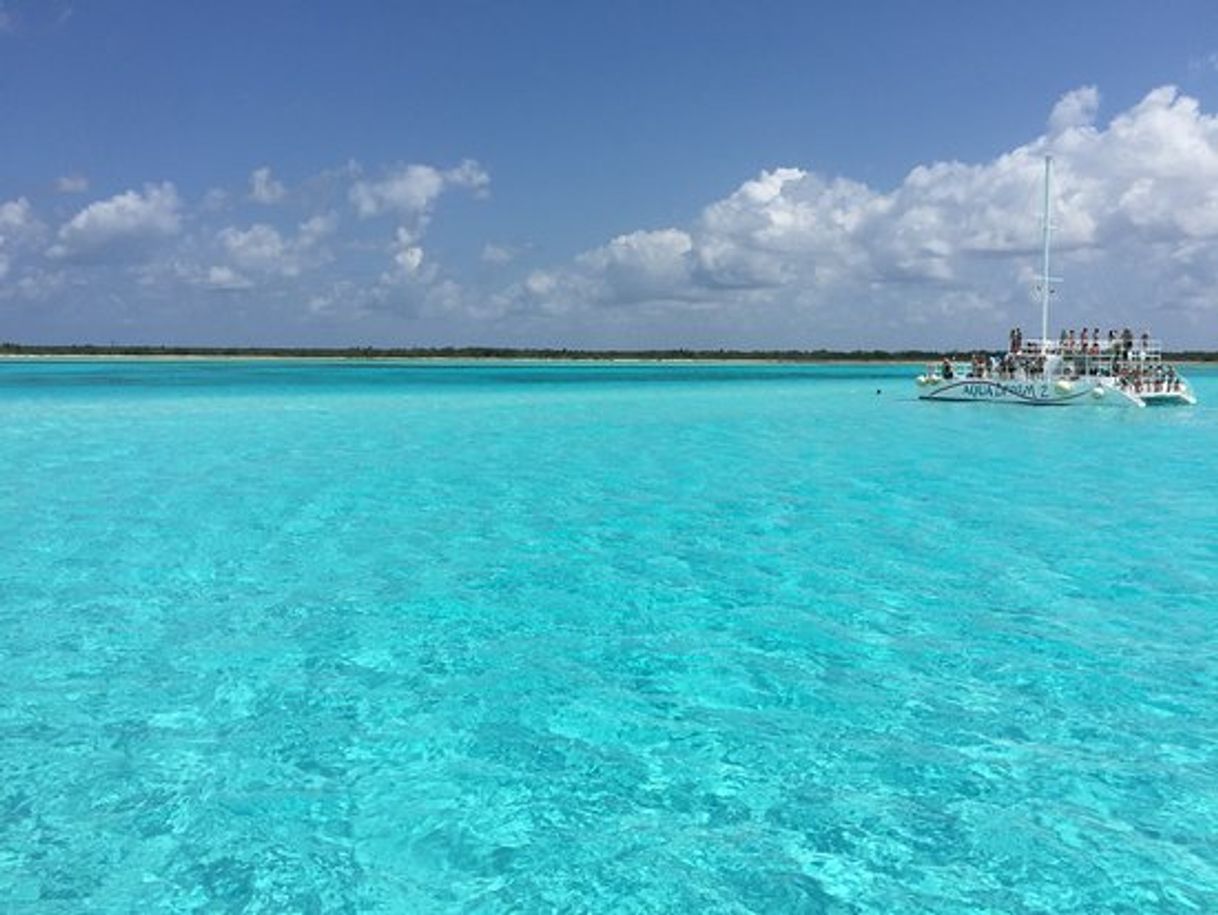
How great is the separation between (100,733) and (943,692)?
6.56m

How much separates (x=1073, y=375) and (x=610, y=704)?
46.7 meters

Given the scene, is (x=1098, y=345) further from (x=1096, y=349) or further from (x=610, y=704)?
(x=610, y=704)

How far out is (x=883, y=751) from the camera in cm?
690

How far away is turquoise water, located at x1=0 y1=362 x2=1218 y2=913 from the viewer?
17.6 ft

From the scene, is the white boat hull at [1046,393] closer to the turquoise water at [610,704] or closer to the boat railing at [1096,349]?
the boat railing at [1096,349]

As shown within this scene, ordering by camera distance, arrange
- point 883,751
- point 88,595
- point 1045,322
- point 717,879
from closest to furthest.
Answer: point 717,879
point 883,751
point 88,595
point 1045,322

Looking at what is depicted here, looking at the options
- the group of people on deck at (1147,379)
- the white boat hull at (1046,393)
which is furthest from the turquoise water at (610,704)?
the group of people on deck at (1147,379)

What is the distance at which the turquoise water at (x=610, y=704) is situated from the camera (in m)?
5.36

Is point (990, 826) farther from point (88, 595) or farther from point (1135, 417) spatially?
point (1135, 417)

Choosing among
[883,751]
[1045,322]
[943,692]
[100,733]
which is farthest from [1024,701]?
[1045,322]

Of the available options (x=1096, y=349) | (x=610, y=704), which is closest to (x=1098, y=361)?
(x=1096, y=349)

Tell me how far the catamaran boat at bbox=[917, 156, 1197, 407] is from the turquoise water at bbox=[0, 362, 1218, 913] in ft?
103

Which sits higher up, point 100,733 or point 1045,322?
point 1045,322

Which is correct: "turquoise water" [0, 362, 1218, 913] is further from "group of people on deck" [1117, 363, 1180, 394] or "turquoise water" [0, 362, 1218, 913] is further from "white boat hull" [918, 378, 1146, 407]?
"group of people on deck" [1117, 363, 1180, 394]
